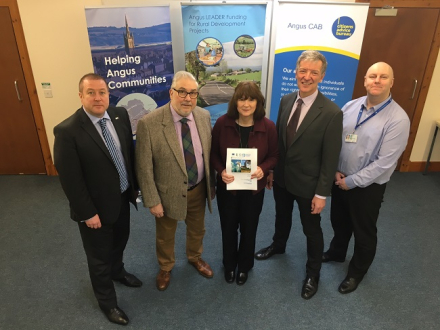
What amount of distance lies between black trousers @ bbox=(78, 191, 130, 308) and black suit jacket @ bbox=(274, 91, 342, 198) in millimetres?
1214

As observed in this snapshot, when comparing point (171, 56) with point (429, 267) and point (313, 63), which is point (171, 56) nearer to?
point (313, 63)

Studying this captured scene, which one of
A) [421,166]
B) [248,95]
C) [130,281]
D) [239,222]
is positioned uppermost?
[248,95]

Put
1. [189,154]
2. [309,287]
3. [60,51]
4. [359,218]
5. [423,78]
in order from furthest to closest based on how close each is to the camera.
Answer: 1. [423,78]
2. [60,51]
3. [309,287]
4. [359,218]
5. [189,154]

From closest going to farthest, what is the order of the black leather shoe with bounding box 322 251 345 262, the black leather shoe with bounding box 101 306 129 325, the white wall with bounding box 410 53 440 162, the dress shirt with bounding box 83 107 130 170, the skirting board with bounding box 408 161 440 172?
the dress shirt with bounding box 83 107 130 170
the black leather shoe with bounding box 101 306 129 325
the black leather shoe with bounding box 322 251 345 262
the white wall with bounding box 410 53 440 162
the skirting board with bounding box 408 161 440 172

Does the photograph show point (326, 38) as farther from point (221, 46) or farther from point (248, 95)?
point (248, 95)

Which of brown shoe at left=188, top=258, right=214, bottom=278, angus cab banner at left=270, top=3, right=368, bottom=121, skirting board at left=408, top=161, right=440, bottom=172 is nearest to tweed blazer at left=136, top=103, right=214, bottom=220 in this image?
brown shoe at left=188, top=258, right=214, bottom=278

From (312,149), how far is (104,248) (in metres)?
1.58

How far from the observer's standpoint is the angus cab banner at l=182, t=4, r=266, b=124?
3.54 metres

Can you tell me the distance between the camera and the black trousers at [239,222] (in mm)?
2279

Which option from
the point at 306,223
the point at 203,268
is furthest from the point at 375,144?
the point at 203,268

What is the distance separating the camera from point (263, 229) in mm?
3363

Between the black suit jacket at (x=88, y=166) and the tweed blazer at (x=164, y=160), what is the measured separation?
134mm

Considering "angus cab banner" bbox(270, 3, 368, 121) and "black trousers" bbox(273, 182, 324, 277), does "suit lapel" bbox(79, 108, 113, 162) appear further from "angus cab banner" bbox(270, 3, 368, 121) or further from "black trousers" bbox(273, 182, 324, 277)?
"angus cab banner" bbox(270, 3, 368, 121)

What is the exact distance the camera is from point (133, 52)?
3.58 meters
